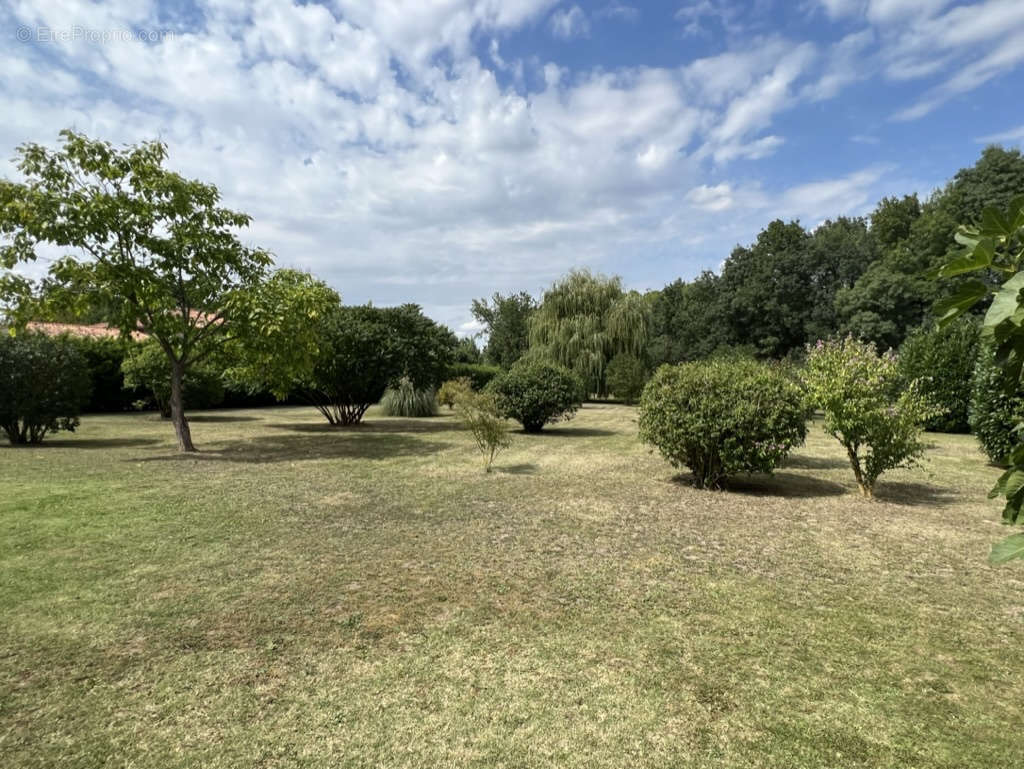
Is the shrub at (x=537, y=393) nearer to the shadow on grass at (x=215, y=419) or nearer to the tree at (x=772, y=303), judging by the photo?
the shadow on grass at (x=215, y=419)

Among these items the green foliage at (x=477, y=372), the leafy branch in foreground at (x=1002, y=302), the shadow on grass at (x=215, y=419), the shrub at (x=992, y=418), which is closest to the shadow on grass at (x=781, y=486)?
the shrub at (x=992, y=418)

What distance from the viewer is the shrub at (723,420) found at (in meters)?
7.25

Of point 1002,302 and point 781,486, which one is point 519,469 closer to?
point 781,486

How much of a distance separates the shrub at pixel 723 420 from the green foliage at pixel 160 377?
48.5ft

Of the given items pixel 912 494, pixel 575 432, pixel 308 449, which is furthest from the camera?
pixel 575 432

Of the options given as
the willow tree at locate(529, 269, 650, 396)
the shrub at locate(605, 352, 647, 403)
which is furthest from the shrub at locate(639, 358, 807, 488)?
the willow tree at locate(529, 269, 650, 396)

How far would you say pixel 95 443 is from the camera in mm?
12531

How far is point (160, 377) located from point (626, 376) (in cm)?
1792

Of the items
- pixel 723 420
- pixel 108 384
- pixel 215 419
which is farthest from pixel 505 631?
pixel 108 384

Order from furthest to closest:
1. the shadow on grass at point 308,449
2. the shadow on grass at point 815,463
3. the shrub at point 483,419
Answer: the shadow on grass at point 308,449
the shadow on grass at point 815,463
the shrub at point 483,419

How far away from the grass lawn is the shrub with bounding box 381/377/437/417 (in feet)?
46.5

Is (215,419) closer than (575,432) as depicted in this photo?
No

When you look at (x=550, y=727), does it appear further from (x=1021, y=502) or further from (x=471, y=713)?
(x=1021, y=502)

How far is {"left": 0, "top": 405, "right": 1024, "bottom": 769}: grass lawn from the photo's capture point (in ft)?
8.32
